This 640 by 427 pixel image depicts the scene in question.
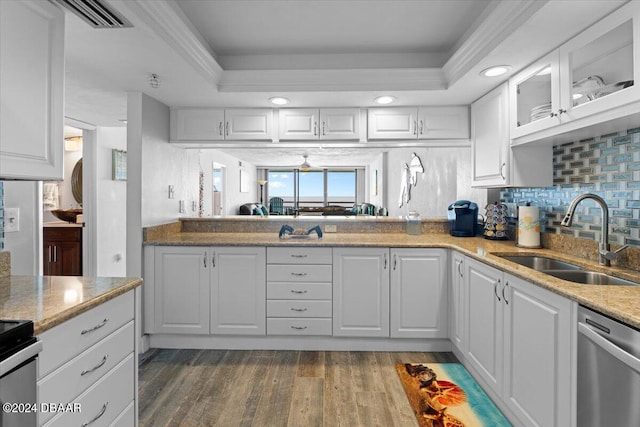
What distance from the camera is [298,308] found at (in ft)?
9.35

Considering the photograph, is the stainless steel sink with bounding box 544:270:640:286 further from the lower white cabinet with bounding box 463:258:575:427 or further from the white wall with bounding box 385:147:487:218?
the white wall with bounding box 385:147:487:218

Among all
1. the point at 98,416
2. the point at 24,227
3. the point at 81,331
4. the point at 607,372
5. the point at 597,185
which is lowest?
the point at 98,416

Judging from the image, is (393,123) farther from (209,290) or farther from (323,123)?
(209,290)

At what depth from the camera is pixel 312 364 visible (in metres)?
2.63

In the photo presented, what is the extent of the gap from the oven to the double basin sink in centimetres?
225

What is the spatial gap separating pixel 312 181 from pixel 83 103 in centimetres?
752

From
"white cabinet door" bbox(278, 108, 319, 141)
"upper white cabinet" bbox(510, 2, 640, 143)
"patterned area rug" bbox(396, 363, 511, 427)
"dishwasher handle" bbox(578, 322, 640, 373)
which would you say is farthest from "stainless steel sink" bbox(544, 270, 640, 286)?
"white cabinet door" bbox(278, 108, 319, 141)

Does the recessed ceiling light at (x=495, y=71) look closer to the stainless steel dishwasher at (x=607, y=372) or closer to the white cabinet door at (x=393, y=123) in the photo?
the white cabinet door at (x=393, y=123)

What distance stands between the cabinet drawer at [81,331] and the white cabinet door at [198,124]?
6.40ft

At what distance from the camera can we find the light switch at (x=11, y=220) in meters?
1.97

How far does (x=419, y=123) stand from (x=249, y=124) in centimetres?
153

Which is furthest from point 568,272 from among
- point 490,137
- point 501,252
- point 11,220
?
point 11,220

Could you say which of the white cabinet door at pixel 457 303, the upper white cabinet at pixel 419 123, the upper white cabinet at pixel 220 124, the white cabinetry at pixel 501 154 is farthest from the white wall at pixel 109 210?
the white cabinetry at pixel 501 154

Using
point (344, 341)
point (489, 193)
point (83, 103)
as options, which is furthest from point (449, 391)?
point (83, 103)
